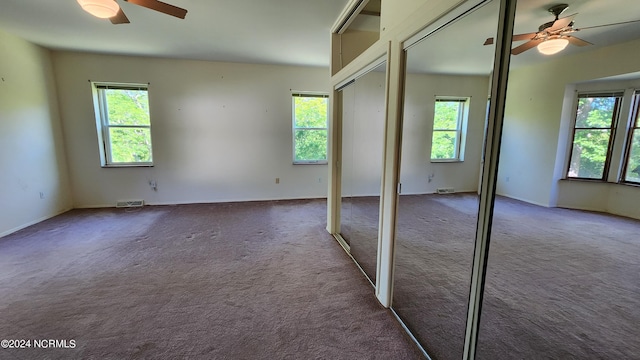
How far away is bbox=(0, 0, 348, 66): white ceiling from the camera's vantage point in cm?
284

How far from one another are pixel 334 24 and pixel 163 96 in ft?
11.3

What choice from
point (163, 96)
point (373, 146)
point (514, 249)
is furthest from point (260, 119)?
point (514, 249)

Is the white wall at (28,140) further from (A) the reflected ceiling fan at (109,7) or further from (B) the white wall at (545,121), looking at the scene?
(B) the white wall at (545,121)

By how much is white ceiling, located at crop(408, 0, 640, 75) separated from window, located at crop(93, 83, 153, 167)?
4897 mm

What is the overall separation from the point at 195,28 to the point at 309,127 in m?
2.65

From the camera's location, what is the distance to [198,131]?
16.5ft

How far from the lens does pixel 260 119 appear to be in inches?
206

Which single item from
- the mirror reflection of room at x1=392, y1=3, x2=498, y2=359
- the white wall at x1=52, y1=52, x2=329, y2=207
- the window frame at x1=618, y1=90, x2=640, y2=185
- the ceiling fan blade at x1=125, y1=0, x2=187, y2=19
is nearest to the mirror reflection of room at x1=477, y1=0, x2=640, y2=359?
the window frame at x1=618, y1=90, x2=640, y2=185

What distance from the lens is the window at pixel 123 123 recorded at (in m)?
4.69

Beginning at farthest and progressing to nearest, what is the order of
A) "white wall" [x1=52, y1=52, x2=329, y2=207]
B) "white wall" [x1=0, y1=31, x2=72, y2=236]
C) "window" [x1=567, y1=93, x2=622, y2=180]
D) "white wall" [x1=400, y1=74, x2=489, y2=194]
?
1. "white wall" [x1=52, y1=52, x2=329, y2=207]
2. "white wall" [x1=0, y1=31, x2=72, y2=236]
3. "white wall" [x1=400, y1=74, x2=489, y2=194]
4. "window" [x1=567, y1=93, x2=622, y2=180]

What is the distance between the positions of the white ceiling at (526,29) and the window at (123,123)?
4.90 m

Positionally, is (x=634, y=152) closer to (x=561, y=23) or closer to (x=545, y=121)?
(x=545, y=121)

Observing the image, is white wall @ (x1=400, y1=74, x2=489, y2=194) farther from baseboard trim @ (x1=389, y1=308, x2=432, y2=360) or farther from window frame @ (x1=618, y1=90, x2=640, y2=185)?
baseboard trim @ (x1=389, y1=308, x2=432, y2=360)

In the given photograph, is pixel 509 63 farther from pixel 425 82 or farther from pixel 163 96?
pixel 163 96
